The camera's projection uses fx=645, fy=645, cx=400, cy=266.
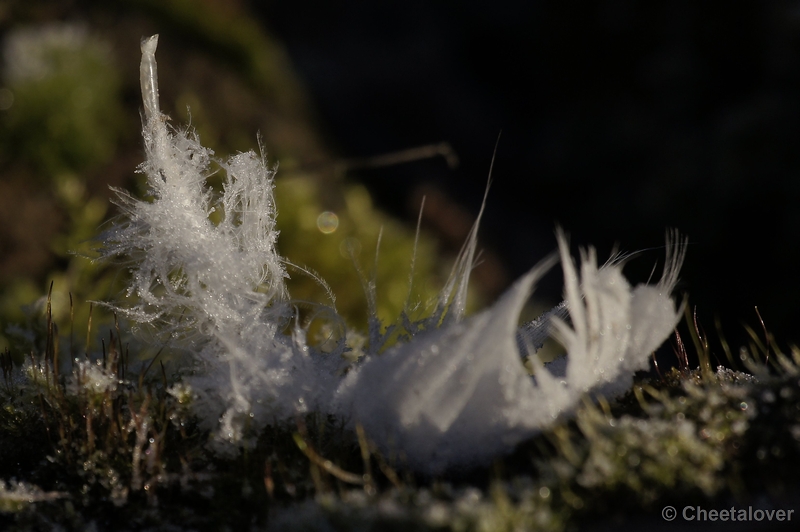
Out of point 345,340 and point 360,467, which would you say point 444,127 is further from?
point 360,467

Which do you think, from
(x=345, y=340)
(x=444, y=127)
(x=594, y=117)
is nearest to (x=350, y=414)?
(x=345, y=340)

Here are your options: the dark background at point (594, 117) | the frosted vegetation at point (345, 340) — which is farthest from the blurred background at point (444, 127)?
the frosted vegetation at point (345, 340)

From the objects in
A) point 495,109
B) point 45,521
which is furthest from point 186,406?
point 495,109

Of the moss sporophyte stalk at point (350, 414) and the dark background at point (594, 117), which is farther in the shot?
the dark background at point (594, 117)

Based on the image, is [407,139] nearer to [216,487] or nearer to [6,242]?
[6,242]

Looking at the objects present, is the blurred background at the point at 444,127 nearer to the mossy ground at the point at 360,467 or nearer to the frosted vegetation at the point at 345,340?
the frosted vegetation at the point at 345,340
